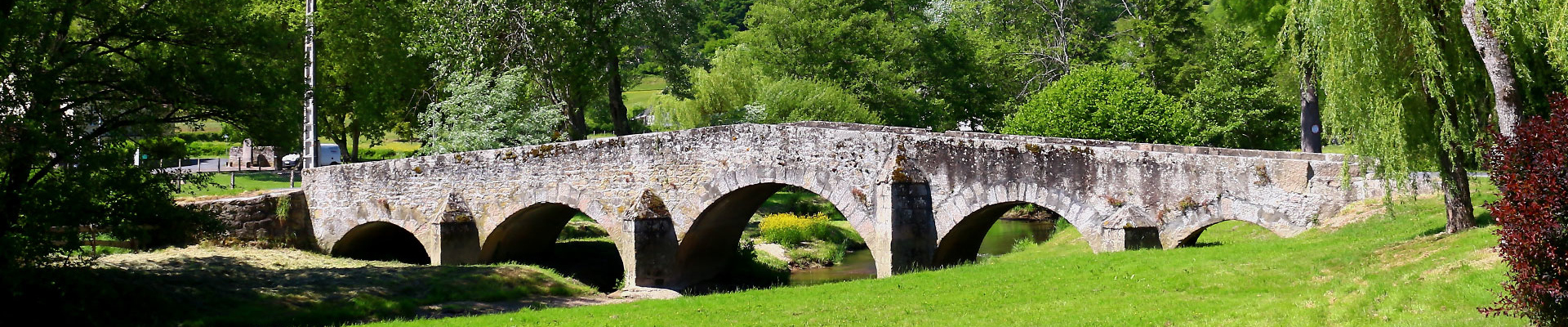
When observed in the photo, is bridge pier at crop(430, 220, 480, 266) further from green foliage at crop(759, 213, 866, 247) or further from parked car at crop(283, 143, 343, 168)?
parked car at crop(283, 143, 343, 168)

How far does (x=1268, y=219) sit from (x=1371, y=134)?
2.53 meters

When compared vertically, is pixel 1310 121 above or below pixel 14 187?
above

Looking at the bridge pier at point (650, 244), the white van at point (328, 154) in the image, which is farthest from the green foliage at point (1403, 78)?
the white van at point (328, 154)

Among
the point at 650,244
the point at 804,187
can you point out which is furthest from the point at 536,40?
the point at 804,187

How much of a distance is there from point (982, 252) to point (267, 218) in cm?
1697

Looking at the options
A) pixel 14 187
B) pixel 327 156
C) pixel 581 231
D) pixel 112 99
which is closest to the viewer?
pixel 14 187

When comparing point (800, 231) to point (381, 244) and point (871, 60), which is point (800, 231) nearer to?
point (871, 60)

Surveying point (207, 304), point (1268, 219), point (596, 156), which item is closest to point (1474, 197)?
point (1268, 219)

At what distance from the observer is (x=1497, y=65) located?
13.2 metres

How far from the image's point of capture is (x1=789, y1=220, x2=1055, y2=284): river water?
95.2 feet

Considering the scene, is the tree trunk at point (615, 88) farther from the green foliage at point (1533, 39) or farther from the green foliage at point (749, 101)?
the green foliage at point (1533, 39)

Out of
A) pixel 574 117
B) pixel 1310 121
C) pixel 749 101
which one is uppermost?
pixel 749 101

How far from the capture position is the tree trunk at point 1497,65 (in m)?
13.1

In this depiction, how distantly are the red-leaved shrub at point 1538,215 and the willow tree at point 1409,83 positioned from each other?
227 inches
